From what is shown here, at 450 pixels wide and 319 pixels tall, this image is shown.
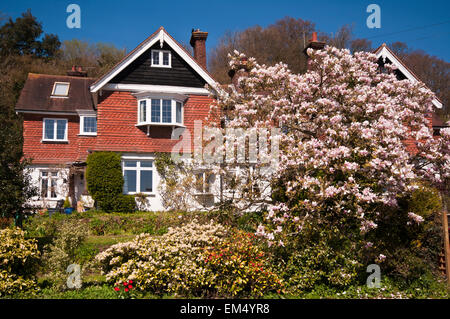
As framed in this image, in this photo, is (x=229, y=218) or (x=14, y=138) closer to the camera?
(x=14, y=138)

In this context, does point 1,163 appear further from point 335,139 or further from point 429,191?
point 429,191

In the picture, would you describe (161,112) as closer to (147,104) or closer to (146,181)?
(147,104)

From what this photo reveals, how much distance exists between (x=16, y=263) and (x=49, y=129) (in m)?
18.9

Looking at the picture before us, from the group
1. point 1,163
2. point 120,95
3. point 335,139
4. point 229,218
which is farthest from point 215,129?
point 120,95

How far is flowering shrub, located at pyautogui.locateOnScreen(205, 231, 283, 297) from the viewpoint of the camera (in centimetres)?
798

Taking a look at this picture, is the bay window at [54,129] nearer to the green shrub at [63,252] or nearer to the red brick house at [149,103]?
the red brick house at [149,103]

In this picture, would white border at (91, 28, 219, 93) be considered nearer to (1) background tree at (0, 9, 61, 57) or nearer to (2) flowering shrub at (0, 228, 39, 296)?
(2) flowering shrub at (0, 228, 39, 296)

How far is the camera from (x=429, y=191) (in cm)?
957

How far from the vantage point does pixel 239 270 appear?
806 cm

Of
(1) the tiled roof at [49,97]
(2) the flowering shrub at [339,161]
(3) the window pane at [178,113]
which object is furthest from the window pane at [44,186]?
(2) the flowering shrub at [339,161]

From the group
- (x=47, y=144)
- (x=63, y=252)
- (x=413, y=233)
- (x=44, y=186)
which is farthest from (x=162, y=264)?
(x=47, y=144)

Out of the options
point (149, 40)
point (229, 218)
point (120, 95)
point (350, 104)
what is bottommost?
point (229, 218)

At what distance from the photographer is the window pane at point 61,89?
26.1 meters
